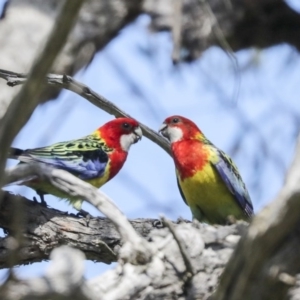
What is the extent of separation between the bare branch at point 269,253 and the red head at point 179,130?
370 cm

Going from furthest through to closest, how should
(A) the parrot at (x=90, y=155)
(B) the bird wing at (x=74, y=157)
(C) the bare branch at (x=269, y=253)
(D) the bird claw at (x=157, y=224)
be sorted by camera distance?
(B) the bird wing at (x=74, y=157)
(A) the parrot at (x=90, y=155)
(D) the bird claw at (x=157, y=224)
(C) the bare branch at (x=269, y=253)

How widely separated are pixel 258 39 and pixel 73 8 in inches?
259

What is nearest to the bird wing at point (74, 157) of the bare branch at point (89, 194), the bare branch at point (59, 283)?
the bare branch at point (89, 194)

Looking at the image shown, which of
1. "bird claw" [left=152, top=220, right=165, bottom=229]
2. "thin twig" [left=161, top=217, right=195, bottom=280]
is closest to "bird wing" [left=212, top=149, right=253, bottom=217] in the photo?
"bird claw" [left=152, top=220, right=165, bottom=229]

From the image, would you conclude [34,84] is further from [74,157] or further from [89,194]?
[74,157]

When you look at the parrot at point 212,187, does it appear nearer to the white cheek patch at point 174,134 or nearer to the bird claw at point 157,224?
the white cheek patch at point 174,134

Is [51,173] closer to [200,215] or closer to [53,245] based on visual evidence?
[53,245]

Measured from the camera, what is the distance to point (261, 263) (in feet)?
9.37

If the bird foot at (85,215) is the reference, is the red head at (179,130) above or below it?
above

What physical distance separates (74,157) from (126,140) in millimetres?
784

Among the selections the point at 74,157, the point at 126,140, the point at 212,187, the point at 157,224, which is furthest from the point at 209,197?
the point at 126,140

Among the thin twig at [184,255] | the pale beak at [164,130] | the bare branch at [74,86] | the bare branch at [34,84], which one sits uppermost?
the pale beak at [164,130]

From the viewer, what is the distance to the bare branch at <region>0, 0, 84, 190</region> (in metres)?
2.34

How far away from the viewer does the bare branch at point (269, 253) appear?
2.74 metres
